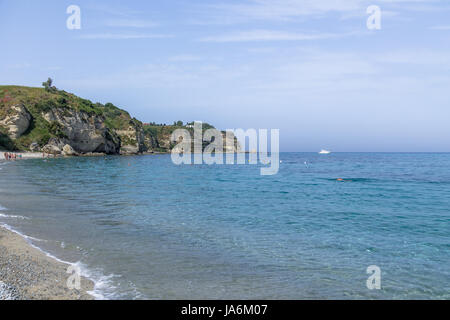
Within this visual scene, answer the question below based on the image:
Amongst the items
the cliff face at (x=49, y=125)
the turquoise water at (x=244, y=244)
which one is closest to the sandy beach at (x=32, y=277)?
the turquoise water at (x=244, y=244)

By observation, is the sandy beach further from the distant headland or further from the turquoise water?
the distant headland

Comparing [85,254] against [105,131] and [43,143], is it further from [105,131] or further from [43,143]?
[105,131]

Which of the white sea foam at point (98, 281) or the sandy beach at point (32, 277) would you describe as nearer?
the sandy beach at point (32, 277)

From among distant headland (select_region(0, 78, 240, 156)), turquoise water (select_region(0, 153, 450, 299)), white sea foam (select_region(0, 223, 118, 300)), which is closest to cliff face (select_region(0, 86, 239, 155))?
distant headland (select_region(0, 78, 240, 156))

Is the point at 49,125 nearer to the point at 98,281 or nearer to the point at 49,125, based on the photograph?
the point at 49,125

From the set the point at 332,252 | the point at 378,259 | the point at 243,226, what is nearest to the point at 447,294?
the point at 378,259

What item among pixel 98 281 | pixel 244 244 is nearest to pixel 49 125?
pixel 244 244

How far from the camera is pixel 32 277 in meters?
9.19

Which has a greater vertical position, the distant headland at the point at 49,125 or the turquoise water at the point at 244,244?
the distant headland at the point at 49,125

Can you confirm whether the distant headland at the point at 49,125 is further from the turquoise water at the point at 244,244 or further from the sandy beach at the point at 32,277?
the sandy beach at the point at 32,277

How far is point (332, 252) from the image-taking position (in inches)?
492

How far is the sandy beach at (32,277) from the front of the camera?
26.6 ft
